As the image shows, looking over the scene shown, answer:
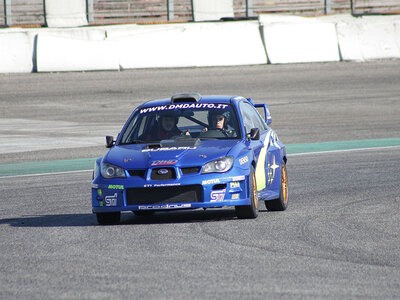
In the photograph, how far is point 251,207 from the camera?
399 inches

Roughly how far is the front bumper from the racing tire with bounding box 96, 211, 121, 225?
25cm

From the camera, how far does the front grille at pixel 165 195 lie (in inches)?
383

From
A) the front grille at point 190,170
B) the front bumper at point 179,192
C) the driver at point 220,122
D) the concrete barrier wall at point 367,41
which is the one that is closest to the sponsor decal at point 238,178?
the front bumper at point 179,192

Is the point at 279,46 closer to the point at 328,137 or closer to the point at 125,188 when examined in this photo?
the point at 328,137

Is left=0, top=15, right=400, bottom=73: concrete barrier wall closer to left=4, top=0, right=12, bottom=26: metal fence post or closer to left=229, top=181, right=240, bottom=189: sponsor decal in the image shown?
left=4, top=0, right=12, bottom=26: metal fence post

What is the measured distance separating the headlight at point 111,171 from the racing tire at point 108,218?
1.44 ft

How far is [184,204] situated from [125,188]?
24.5 inches

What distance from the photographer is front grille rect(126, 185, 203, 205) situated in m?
9.72

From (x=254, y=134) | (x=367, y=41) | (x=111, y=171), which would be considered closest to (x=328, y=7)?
(x=367, y=41)

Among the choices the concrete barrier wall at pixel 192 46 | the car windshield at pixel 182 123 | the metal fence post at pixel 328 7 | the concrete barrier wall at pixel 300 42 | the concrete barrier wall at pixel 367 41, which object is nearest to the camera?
the car windshield at pixel 182 123

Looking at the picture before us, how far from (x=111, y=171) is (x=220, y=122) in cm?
153

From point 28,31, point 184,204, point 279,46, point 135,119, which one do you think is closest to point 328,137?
point 279,46

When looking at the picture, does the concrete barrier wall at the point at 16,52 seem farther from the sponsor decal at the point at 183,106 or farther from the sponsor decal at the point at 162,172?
the sponsor decal at the point at 162,172

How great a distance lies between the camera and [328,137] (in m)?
22.0
